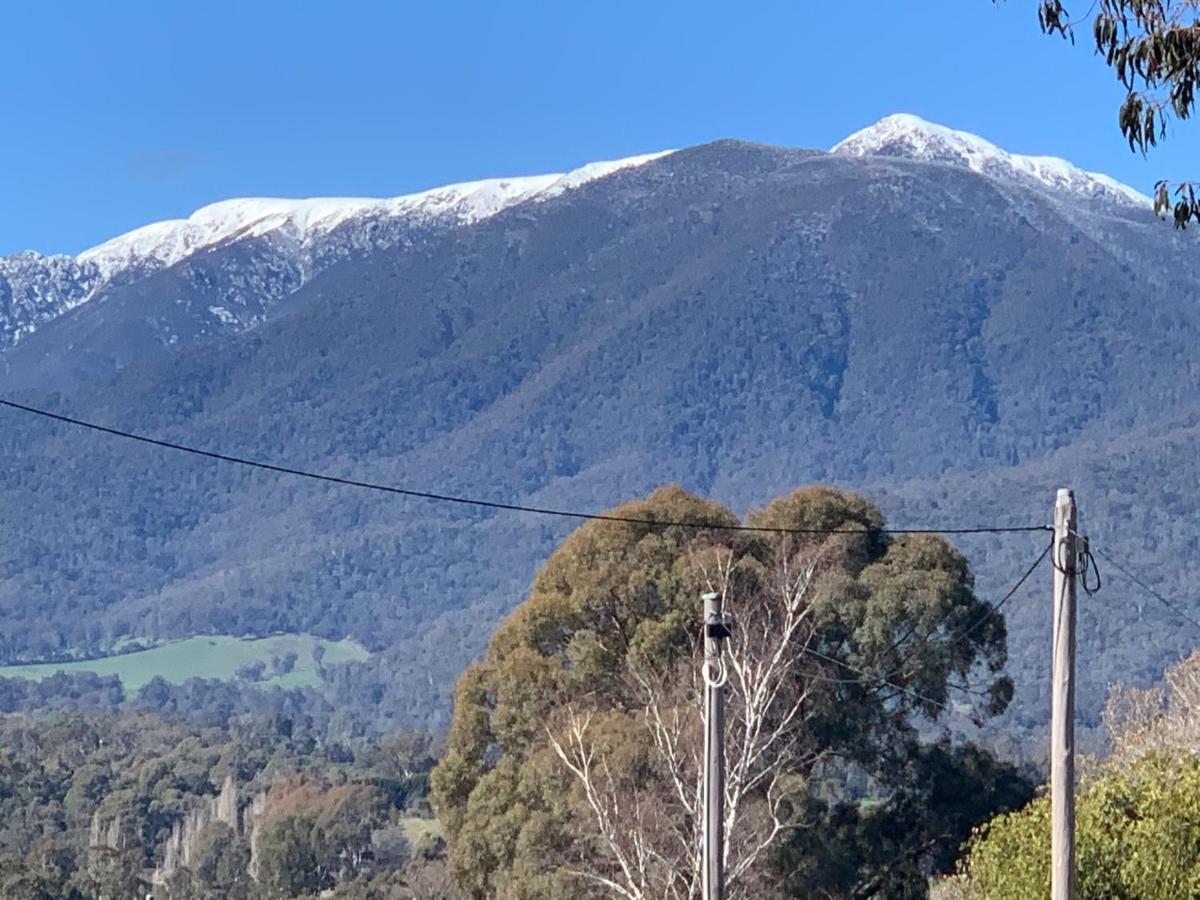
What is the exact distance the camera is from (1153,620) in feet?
327

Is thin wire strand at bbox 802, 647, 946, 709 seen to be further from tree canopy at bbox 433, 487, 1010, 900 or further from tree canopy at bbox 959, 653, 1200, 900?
tree canopy at bbox 959, 653, 1200, 900

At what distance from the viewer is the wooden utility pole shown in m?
13.3

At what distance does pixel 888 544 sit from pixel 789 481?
542ft

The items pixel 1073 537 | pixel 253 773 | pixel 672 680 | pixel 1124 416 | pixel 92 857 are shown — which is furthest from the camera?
pixel 1124 416

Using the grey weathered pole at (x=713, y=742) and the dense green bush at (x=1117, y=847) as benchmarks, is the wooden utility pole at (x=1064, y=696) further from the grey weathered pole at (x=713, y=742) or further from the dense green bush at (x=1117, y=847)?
the dense green bush at (x=1117, y=847)

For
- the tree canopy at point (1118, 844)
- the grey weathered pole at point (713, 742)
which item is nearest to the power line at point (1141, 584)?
the tree canopy at point (1118, 844)

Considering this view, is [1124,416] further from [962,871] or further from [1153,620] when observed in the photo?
[962,871]

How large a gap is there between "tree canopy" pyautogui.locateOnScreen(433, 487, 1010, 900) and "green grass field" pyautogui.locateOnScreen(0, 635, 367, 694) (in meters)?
152

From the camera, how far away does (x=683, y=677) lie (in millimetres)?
25812

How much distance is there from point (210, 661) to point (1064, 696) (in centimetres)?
17714

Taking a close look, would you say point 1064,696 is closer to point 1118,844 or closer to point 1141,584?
point 1118,844

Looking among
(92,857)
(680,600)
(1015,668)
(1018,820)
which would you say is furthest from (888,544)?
(1015,668)

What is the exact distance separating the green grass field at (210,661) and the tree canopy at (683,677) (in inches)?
5969

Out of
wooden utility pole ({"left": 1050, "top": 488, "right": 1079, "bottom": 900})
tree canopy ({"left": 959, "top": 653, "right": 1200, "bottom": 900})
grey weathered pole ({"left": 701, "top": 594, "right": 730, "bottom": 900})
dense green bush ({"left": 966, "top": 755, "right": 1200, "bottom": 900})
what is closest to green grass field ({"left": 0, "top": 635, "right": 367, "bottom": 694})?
tree canopy ({"left": 959, "top": 653, "right": 1200, "bottom": 900})
